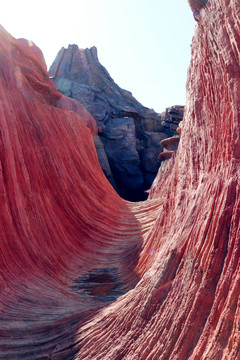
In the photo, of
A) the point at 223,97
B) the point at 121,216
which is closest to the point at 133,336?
the point at 223,97

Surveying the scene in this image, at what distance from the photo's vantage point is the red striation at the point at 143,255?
2.59m

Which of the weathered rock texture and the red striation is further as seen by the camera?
the weathered rock texture

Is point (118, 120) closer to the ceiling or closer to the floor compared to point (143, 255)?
closer to the ceiling

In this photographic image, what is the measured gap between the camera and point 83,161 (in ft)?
32.9

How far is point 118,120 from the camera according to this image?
25.0 meters

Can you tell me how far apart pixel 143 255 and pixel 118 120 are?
1986 cm

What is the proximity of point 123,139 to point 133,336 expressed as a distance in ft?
71.4

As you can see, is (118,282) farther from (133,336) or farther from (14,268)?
(133,336)

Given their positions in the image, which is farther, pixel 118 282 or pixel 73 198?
pixel 73 198

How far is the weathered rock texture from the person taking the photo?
79.2 ft

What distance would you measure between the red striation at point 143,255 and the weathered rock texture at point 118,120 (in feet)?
48.8

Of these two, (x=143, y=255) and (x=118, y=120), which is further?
(x=118, y=120)

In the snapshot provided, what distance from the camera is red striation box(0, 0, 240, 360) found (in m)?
2.59

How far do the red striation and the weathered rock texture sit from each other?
14876mm
